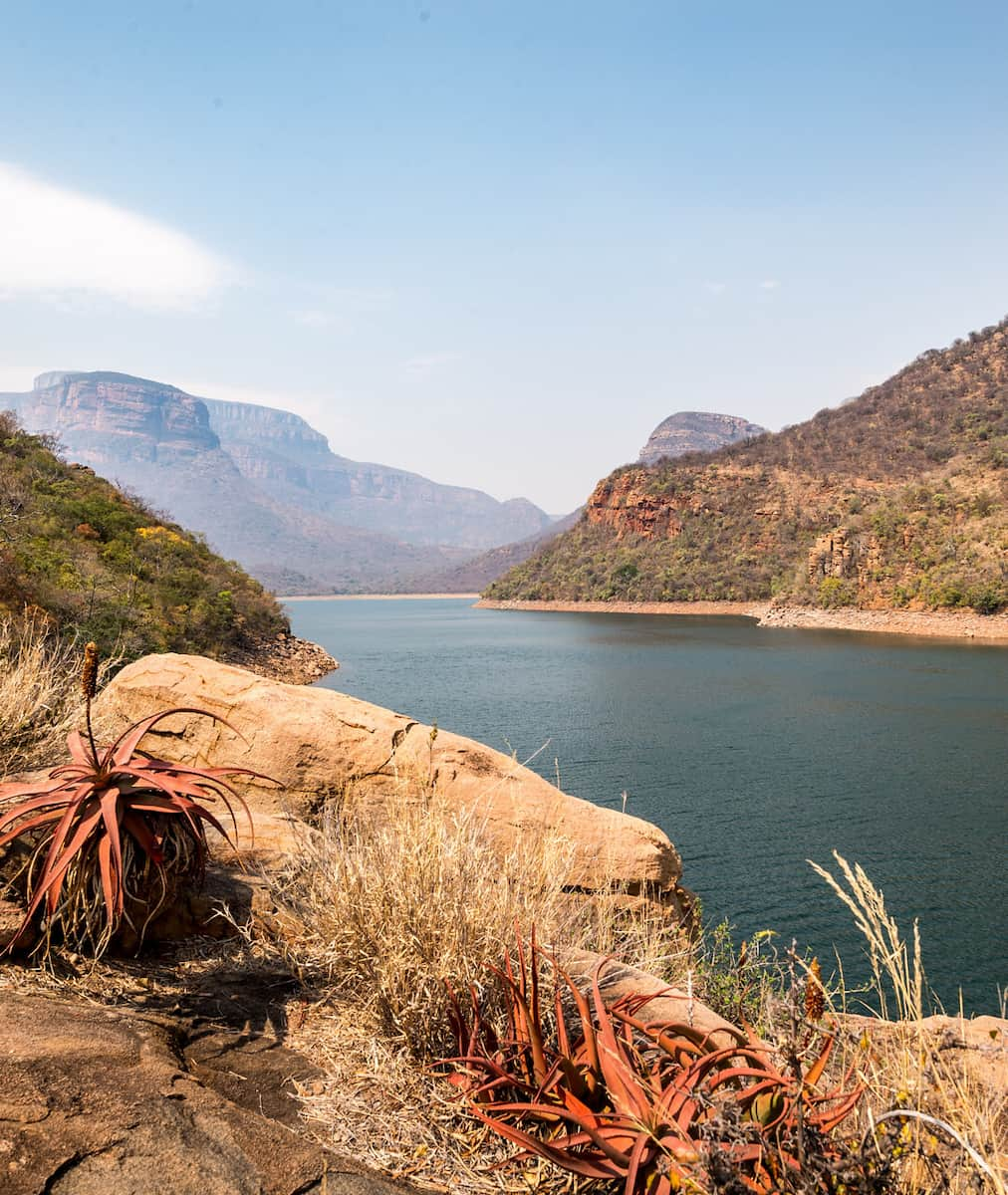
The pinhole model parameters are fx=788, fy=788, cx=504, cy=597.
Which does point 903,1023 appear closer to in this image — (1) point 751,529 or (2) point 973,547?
(2) point 973,547

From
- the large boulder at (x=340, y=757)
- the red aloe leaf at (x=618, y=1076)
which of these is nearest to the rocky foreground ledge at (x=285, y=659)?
the large boulder at (x=340, y=757)

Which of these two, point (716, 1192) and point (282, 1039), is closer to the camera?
point (716, 1192)

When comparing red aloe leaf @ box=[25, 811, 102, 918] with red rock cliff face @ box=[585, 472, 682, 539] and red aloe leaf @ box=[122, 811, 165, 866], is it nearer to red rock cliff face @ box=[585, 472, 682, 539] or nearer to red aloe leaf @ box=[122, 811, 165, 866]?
red aloe leaf @ box=[122, 811, 165, 866]

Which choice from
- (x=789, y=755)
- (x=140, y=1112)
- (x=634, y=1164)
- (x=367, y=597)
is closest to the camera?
(x=634, y=1164)

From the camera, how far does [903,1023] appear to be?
2.62 m

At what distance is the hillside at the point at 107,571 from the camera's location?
64.0 feet

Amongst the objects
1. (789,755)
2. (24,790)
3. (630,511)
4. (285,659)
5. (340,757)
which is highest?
(630,511)

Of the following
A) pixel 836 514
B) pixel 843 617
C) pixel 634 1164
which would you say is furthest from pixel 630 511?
pixel 634 1164

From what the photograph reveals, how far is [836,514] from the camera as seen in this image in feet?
253

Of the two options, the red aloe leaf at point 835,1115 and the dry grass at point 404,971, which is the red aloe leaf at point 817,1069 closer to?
the red aloe leaf at point 835,1115

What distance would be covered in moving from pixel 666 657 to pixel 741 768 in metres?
25.4

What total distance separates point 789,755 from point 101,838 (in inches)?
816

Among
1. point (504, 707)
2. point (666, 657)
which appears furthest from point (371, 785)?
point (666, 657)

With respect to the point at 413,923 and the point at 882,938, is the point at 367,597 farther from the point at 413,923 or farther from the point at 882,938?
the point at 882,938
